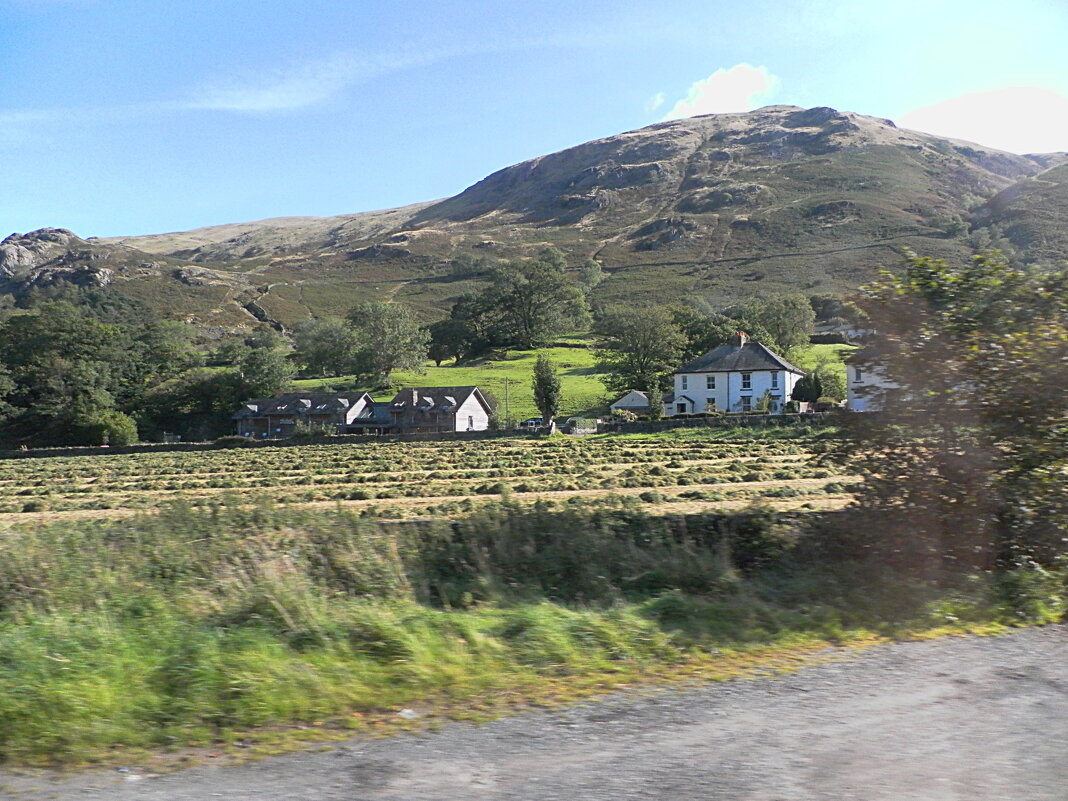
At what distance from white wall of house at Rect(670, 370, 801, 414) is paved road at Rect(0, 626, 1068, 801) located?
229 feet

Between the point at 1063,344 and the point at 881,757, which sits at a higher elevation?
the point at 1063,344

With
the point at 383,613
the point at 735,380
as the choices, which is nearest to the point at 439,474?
the point at 383,613

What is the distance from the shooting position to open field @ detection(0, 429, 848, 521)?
2764cm

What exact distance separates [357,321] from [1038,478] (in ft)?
358

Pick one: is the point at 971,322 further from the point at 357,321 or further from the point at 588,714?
the point at 357,321

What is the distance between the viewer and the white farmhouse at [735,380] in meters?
74.9

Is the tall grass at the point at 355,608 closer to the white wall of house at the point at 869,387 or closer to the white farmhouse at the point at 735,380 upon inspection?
the white wall of house at the point at 869,387

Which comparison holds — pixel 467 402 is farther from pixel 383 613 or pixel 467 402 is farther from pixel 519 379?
pixel 383 613

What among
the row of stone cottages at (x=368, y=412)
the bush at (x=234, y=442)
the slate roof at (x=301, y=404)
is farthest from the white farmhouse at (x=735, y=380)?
the bush at (x=234, y=442)

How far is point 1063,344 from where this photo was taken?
822 cm

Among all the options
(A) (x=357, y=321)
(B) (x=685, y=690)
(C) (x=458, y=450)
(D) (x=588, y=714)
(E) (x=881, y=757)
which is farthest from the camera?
(A) (x=357, y=321)

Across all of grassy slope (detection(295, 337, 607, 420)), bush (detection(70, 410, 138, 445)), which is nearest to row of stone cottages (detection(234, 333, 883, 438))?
grassy slope (detection(295, 337, 607, 420))

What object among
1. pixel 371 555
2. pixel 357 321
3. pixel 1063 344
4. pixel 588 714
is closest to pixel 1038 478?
pixel 1063 344

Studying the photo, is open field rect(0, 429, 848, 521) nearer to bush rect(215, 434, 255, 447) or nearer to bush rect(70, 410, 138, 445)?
bush rect(215, 434, 255, 447)
